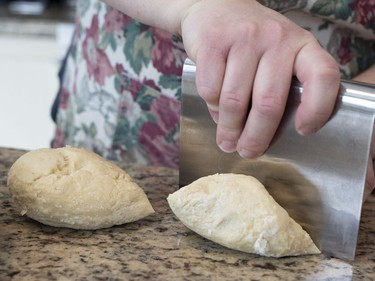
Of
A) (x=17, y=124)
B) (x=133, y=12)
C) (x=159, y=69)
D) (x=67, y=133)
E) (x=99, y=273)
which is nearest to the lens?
(x=99, y=273)

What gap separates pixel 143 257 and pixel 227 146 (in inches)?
5.5

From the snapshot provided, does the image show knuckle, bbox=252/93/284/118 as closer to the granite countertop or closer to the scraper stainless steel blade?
the scraper stainless steel blade

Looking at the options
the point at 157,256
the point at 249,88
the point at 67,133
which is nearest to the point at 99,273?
the point at 157,256

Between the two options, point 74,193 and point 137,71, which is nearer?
point 74,193

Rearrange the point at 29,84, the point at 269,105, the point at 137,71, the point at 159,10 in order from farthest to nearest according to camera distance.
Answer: the point at 29,84
the point at 137,71
the point at 159,10
the point at 269,105

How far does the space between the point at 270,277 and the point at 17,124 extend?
68.5 inches

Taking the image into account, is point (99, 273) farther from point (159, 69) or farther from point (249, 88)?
point (159, 69)

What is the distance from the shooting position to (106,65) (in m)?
1.08

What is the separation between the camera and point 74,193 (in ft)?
2.23

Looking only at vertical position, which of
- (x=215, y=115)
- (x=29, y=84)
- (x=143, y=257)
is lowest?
(x=29, y=84)

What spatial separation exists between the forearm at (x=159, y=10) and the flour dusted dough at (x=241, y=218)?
196 mm

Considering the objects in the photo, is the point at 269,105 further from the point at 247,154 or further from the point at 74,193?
the point at 74,193

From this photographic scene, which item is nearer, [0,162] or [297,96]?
[297,96]

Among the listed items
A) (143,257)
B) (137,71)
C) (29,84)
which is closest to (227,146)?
(143,257)
